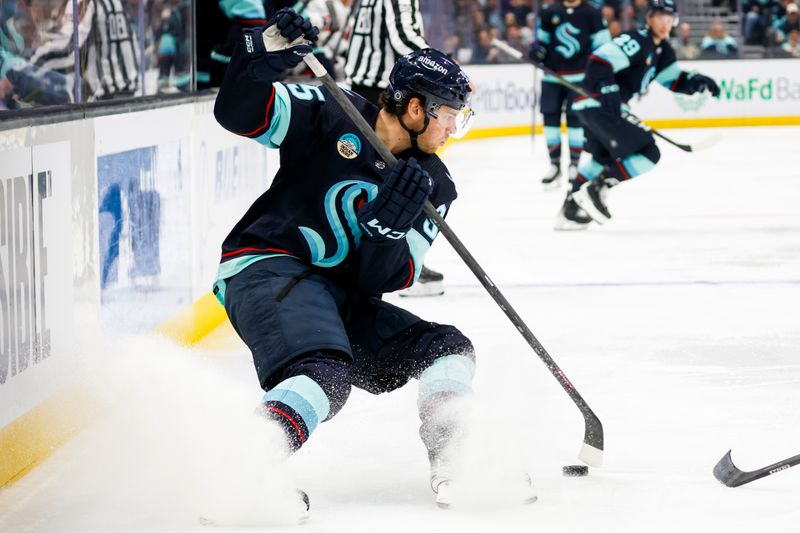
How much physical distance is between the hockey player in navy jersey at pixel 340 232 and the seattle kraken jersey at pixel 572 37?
5795 millimetres

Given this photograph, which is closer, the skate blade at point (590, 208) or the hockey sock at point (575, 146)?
the skate blade at point (590, 208)

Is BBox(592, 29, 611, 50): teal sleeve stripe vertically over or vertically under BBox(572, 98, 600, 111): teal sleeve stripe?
over

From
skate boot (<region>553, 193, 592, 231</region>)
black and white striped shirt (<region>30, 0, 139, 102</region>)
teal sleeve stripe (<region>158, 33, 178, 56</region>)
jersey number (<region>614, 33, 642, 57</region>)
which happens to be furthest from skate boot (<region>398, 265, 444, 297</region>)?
jersey number (<region>614, 33, 642, 57</region>)

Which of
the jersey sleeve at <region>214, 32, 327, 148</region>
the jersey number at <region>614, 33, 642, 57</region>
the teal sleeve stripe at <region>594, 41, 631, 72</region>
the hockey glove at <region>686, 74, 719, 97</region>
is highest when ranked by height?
the jersey sleeve at <region>214, 32, 327, 148</region>

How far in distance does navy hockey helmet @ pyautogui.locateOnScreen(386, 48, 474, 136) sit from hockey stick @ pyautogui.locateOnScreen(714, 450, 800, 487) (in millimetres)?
817

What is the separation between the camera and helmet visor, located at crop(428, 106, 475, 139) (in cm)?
247

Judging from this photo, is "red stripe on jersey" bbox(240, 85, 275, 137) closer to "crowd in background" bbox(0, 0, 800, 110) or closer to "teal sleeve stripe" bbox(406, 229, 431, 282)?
"teal sleeve stripe" bbox(406, 229, 431, 282)

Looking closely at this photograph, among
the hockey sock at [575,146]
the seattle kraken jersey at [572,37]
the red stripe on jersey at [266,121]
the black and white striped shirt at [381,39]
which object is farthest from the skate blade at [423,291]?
the seattle kraken jersey at [572,37]

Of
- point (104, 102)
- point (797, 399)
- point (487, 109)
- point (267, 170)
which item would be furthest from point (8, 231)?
point (487, 109)

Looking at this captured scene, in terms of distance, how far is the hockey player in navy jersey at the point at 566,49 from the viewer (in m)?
8.19

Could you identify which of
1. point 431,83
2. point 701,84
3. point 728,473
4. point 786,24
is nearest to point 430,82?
point 431,83

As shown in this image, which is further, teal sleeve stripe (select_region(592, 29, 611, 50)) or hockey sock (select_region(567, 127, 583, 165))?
teal sleeve stripe (select_region(592, 29, 611, 50))

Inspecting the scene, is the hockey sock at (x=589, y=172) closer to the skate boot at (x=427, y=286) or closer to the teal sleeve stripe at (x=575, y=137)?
the teal sleeve stripe at (x=575, y=137)

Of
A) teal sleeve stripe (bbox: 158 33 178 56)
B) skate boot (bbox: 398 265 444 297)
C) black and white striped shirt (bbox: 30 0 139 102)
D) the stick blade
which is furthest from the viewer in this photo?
skate boot (bbox: 398 265 444 297)
